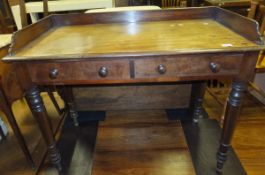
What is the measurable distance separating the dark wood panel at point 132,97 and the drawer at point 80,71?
756 millimetres

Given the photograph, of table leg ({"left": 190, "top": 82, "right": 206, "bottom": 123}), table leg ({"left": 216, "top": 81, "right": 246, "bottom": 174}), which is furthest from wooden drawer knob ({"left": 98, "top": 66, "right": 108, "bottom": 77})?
table leg ({"left": 190, "top": 82, "right": 206, "bottom": 123})

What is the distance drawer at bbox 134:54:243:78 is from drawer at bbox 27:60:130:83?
82 millimetres

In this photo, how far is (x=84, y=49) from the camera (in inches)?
37.7

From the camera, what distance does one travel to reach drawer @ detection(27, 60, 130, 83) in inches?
37.1

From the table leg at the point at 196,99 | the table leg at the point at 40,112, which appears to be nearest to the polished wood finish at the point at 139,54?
the table leg at the point at 40,112

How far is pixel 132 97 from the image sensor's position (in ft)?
5.83

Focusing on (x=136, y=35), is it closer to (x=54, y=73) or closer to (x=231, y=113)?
(x=54, y=73)

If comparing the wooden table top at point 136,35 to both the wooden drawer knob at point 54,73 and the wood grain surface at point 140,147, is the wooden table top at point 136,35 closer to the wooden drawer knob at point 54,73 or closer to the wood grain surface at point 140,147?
the wooden drawer knob at point 54,73

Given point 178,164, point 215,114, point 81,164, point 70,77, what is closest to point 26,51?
point 70,77

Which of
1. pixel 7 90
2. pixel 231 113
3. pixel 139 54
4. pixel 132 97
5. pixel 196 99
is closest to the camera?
pixel 139 54

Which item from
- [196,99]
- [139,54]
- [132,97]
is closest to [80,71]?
[139,54]

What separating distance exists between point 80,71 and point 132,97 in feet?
2.83

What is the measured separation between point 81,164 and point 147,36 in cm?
95

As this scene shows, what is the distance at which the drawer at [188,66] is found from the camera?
3.02 feet
